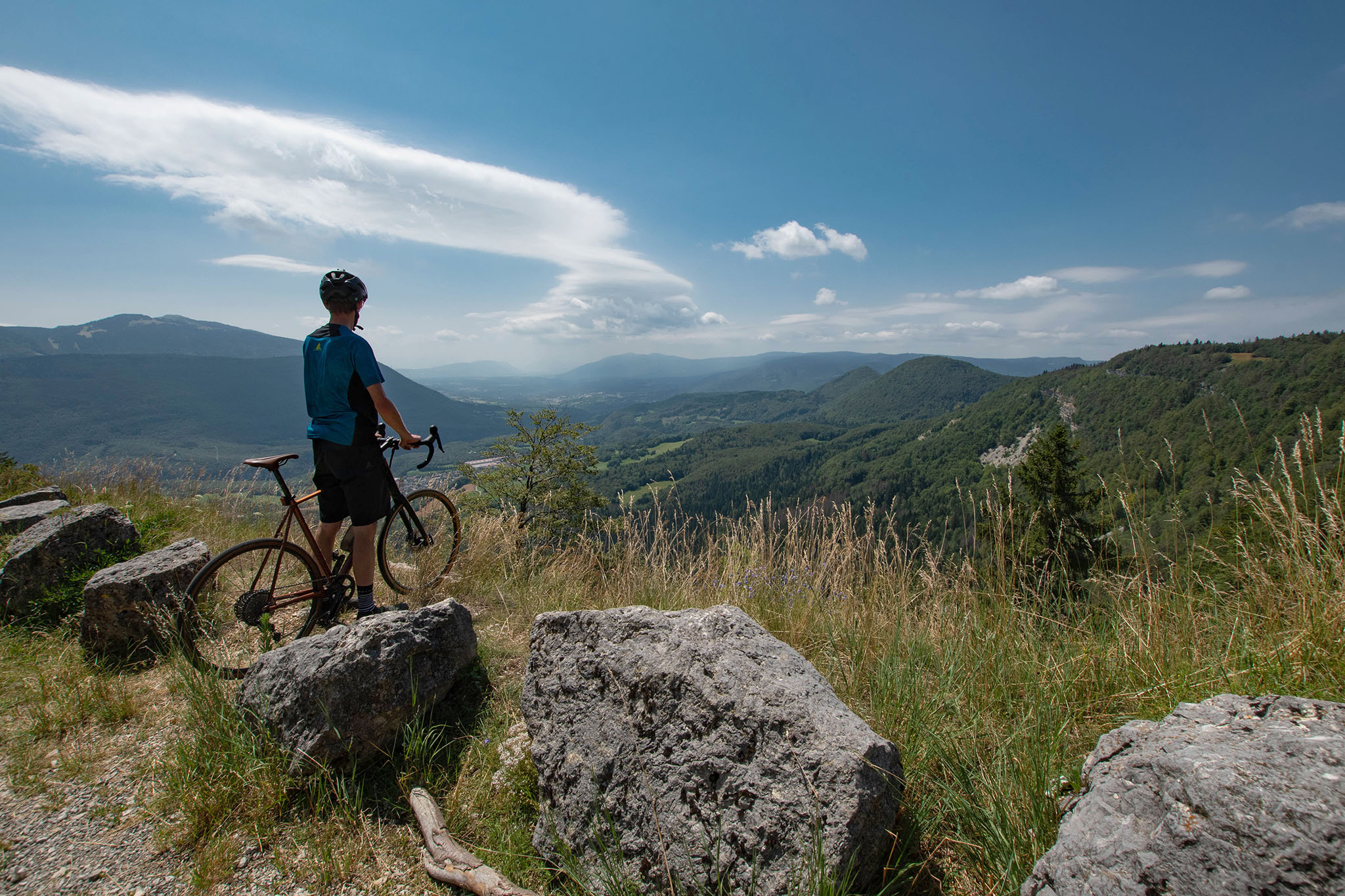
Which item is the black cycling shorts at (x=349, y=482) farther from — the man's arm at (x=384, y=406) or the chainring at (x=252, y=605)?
the chainring at (x=252, y=605)

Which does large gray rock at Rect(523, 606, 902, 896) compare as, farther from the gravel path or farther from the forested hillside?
the forested hillside

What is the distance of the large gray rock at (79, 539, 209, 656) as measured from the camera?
11.7 feet

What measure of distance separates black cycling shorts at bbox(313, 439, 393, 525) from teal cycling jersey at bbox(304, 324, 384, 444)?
0.32ft

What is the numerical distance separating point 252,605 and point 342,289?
2.39 metres

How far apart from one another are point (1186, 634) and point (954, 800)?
1787 millimetres

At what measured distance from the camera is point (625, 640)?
96.6 inches

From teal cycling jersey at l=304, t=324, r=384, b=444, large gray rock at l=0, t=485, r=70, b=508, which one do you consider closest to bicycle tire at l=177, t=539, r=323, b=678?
teal cycling jersey at l=304, t=324, r=384, b=444

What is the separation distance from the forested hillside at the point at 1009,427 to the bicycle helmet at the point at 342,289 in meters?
69.7

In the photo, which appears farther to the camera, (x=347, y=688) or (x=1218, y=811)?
(x=347, y=688)

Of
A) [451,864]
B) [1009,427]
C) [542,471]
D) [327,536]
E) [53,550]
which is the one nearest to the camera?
[451,864]

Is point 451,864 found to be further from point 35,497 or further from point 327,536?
point 35,497

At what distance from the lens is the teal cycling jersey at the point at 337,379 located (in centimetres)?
381

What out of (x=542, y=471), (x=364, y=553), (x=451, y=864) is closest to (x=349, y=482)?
(x=364, y=553)

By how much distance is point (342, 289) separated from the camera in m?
3.92
